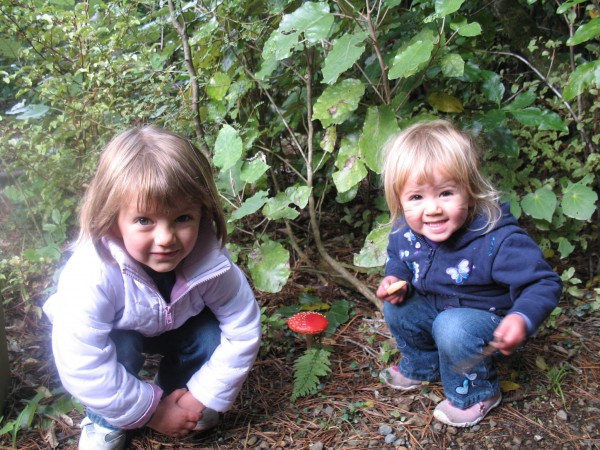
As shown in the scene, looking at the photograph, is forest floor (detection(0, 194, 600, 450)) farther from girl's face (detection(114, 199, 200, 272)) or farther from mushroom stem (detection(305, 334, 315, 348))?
girl's face (detection(114, 199, 200, 272))

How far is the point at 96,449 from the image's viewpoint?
5.56 ft

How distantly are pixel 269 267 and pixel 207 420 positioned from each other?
0.74m

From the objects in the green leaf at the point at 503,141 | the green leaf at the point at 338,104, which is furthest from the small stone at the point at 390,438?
the green leaf at the point at 503,141

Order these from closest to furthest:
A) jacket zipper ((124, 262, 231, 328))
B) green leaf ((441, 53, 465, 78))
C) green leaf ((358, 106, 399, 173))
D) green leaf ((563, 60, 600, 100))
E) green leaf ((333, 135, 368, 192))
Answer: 1. jacket zipper ((124, 262, 231, 328))
2. green leaf ((563, 60, 600, 100))
3. green leaf ((441, 53, 465, 78))
4. green leaf ((358, 106, 399, 173))
5. green leaf ((333, 135, 368, 192))

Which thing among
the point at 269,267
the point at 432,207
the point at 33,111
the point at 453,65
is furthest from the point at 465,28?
the point at 33,111

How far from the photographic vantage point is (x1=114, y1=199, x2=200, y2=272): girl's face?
1.48 meters

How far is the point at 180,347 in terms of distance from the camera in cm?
189

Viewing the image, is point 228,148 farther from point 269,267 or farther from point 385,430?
point 385,430

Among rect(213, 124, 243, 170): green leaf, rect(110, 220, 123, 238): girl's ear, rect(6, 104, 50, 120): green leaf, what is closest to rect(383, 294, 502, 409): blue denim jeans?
rect(213, 124, 243, 170): green leaf

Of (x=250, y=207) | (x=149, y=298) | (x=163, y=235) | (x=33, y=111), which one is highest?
(x=33, y=111)

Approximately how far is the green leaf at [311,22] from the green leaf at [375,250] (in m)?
0.84

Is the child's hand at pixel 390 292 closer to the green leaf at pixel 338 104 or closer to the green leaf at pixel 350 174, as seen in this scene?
the green leaf at pixel 350 174

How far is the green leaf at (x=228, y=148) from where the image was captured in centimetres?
224

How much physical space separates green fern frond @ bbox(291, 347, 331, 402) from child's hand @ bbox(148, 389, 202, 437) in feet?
1.34
